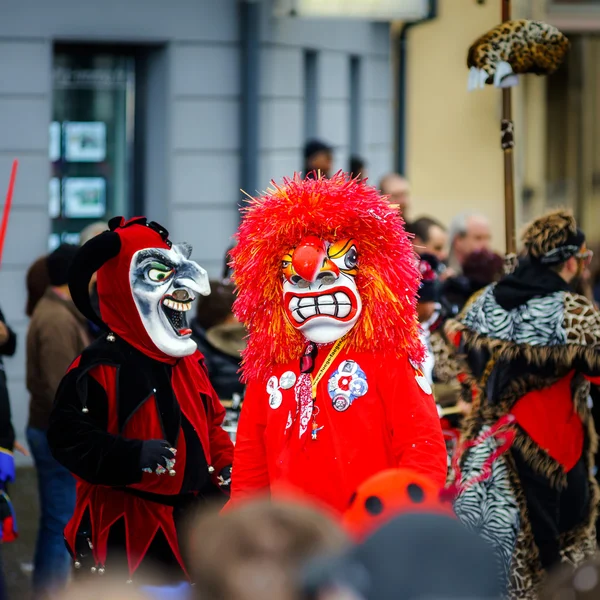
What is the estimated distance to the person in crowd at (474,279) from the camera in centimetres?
689

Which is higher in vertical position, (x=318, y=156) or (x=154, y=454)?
(x=318, y=156)

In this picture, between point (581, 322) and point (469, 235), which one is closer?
point (581, 322)

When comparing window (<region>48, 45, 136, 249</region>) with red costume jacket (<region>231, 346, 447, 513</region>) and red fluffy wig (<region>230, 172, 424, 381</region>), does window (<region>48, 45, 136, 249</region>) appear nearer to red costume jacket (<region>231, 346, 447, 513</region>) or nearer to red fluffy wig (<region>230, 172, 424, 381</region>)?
red fluffy wig (<region>230, 172, 424, 381</region>)

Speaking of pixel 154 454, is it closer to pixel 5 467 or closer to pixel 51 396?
pixel 5 467

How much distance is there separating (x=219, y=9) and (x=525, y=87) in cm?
595

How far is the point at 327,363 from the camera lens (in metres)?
3.83

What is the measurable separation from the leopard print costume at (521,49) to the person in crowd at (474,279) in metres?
1.50

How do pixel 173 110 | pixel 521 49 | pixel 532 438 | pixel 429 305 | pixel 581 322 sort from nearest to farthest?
pixel 581 322 < pixel 532 438 < pixel 521 49 < pixel 429 305 < pixel 173 110

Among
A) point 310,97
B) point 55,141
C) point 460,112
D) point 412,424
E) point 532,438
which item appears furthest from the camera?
point 460,112

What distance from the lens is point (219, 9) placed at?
916cm

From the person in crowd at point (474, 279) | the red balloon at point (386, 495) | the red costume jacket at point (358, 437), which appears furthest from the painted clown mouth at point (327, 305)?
the person in crowd at point (474, 279)

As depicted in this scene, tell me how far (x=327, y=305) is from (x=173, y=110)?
548 centimetres

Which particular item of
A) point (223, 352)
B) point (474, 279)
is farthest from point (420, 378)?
point (474, 279)

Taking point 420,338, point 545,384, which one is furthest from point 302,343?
point 545,384
